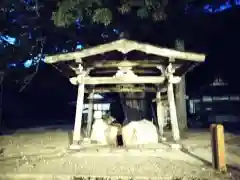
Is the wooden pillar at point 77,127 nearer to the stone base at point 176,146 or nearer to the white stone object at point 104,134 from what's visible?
the white stone object at point 104,134

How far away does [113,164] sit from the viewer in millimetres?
6645

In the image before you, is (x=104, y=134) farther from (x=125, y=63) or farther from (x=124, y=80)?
(x=125, y=63)

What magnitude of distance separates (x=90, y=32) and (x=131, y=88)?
4.09 metres

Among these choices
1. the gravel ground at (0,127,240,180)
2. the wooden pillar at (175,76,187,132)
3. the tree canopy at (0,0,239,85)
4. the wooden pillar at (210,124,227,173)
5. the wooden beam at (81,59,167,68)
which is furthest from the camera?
the wooden pillar at (175,76,187,132)

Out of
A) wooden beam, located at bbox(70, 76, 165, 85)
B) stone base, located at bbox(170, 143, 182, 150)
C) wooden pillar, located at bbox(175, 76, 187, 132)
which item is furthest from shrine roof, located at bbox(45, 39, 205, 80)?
wooden pillar, located at bbox(175, 76, 187, 132)

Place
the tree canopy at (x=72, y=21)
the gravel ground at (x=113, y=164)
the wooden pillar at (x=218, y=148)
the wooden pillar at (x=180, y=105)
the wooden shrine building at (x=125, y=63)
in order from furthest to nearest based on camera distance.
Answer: the wooden pillar at (x=180, y=105) < the tree canopy at (x=72, y=21) < the wooden shrine building at (x=125, y=63) < the wooden pillar at (x=218, y=148) < the gravel ground at (x=113, y=164)

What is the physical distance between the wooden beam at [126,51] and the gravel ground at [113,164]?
2.52 metres

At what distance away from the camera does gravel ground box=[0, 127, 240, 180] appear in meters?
5.64

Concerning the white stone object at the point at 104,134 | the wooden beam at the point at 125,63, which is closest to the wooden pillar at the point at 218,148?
the wooden beam at the point at 125,63

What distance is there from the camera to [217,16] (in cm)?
1623

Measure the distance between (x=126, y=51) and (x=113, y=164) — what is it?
3.14 meters

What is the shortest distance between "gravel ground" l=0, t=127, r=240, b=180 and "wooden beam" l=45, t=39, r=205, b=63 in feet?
8.26

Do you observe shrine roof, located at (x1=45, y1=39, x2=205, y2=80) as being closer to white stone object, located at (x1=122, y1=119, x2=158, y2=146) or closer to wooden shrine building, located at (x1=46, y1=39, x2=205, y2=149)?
wooden shrine building, located at (x1=46, y1=39, x2=205, y2=149)

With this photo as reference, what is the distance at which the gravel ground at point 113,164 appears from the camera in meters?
5.64
